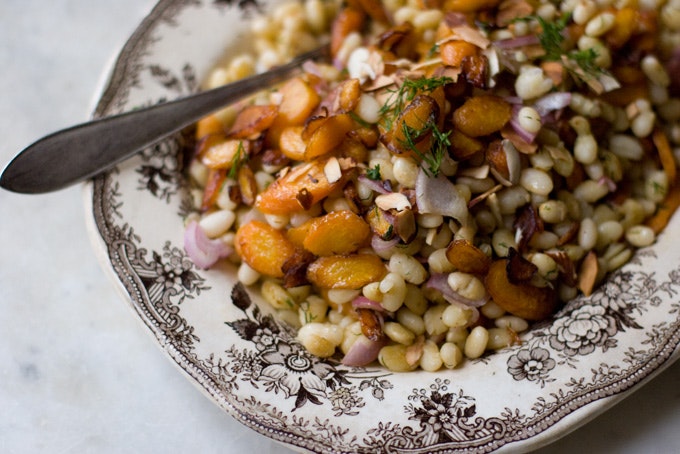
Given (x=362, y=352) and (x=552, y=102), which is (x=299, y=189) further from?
(x=552, y=102)

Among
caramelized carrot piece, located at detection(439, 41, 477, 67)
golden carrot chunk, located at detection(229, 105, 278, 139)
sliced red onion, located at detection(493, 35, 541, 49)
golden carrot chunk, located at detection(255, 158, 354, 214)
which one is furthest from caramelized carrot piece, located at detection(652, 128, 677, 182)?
golden carrot chunk, located at detection(229, 105, 278, 139)

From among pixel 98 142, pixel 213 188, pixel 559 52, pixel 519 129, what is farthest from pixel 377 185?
pixel 98 142

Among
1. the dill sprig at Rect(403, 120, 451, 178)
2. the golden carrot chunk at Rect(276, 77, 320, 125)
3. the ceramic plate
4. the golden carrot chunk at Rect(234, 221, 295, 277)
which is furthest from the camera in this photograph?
the golden carrot chunk at Rect(276, 77, 320, 125)

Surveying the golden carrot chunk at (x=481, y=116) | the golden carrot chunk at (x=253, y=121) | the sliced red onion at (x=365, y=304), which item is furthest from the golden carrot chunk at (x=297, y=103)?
the sliced red onion at (x=365, y=304)

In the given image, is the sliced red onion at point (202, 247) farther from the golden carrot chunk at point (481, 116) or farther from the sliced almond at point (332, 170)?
the golden carrot chunk at point (481, 116)

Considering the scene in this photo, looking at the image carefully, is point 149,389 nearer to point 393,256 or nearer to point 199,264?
point 199,264

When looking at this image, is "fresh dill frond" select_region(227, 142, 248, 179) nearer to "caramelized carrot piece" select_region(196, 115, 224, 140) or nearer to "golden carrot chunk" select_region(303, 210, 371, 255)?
"caramelized carrot piece" select_region(196, 115, 224, 140)
